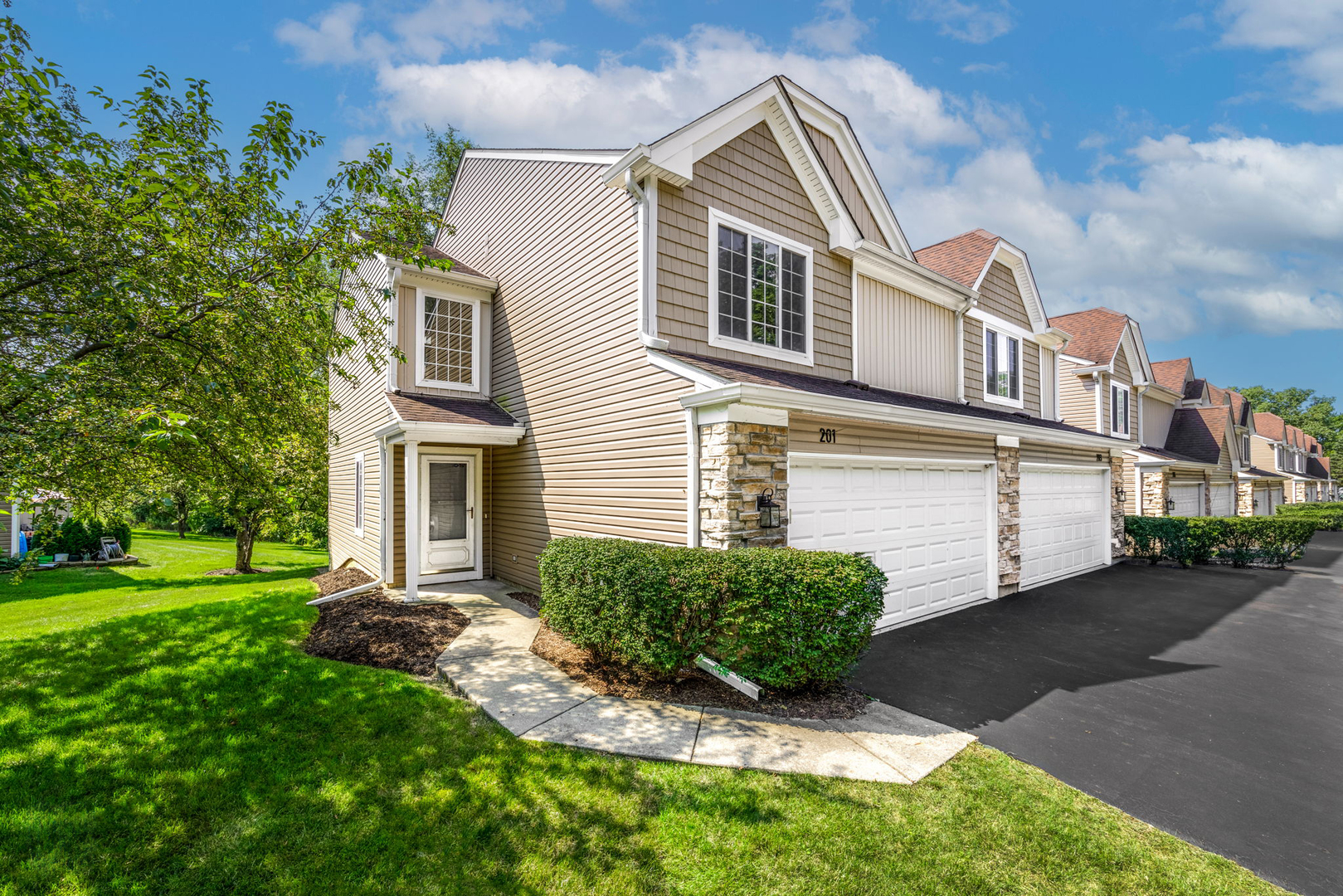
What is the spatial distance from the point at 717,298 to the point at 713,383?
7.33 feet

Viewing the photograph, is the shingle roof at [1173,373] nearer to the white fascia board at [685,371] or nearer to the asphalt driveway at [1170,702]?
the asphalt driveway at [1170,702]

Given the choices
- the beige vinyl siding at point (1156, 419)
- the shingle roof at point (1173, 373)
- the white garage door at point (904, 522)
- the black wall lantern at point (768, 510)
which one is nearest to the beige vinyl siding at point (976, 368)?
the white garage door at point (904, 522)

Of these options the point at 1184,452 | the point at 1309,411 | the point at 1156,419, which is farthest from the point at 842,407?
the point at 1309,411

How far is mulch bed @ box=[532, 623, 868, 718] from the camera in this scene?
4891 mm

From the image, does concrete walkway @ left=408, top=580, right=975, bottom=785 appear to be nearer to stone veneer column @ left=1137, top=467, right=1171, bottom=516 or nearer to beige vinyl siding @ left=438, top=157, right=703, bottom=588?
beige vinyl siding @ left=438, top=157, right=703, bottom=588

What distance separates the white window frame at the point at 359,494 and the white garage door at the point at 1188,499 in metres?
24.2

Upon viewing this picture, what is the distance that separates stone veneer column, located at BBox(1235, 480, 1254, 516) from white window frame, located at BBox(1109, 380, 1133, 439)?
11.3 metres

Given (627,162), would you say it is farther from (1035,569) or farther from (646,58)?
(1035,569)

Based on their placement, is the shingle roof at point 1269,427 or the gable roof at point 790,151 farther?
the shingle roof at point 1269,427

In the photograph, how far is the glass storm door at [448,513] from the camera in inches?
392

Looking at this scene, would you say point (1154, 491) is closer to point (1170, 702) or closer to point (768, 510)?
point (1170, 702)

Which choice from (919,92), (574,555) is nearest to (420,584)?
(574,555)

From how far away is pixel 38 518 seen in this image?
212 inches

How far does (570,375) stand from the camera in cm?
833
